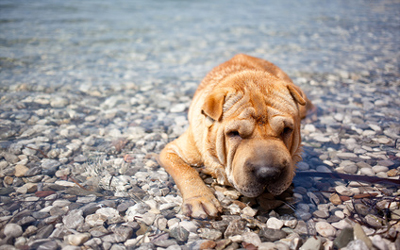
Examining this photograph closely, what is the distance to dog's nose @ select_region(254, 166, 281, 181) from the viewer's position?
3.25m

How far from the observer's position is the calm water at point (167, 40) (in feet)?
30.5

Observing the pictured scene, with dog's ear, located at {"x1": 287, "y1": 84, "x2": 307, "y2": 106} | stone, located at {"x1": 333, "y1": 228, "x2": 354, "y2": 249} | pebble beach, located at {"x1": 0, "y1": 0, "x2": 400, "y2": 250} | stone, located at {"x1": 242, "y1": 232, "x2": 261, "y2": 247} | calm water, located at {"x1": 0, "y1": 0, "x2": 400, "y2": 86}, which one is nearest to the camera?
stone, located at {"x1": 333, "y1": 228, "x2": 354, "y2": 249}

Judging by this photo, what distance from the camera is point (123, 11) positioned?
1870 cm

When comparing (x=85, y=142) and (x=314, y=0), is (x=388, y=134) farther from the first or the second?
(x=314, y=0)

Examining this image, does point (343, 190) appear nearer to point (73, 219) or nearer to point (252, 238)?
point (252, 238)

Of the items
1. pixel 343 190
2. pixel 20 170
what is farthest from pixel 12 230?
pixel 343 190

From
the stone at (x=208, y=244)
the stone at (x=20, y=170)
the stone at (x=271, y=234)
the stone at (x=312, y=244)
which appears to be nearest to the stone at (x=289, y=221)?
the stone at (x=271, y=234)

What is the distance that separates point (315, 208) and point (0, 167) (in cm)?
434

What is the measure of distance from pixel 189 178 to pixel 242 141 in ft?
3.35

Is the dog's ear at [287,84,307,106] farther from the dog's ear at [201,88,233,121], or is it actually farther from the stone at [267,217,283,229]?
the stone at [267,217,283,229]

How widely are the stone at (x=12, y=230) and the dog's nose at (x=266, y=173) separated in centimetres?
255

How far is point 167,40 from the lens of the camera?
12.9 metres

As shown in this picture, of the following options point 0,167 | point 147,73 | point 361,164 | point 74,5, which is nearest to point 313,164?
point 361,164

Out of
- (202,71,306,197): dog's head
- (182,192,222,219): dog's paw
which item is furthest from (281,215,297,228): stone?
(182,192,222,219): dog's paw
